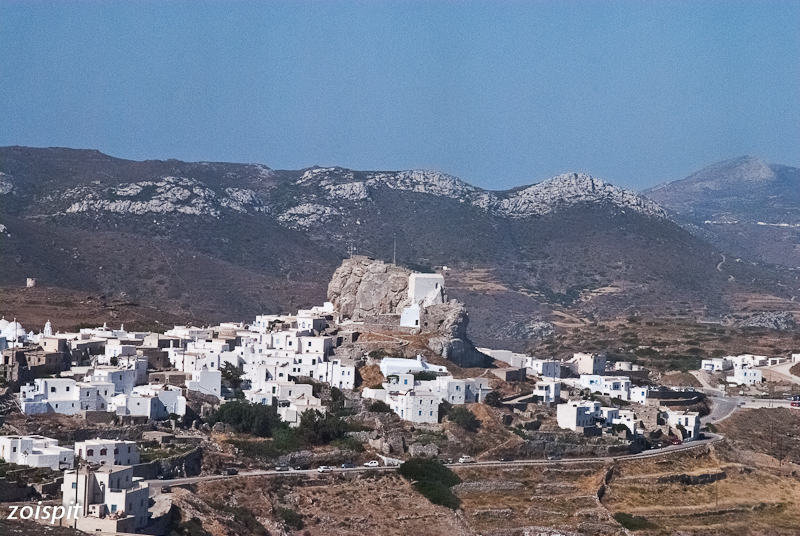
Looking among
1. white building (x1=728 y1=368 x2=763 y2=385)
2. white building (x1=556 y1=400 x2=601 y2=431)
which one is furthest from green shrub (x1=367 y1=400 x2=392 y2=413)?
white building (x1=728 y1=368 x2=763 y2=385)

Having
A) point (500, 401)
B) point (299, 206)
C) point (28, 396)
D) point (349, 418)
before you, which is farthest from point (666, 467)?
point (299, 206)

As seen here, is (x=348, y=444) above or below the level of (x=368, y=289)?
below

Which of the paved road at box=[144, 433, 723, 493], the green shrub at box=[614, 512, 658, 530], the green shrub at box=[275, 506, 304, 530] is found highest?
the paved road at box=[144, 433, 723, 493]

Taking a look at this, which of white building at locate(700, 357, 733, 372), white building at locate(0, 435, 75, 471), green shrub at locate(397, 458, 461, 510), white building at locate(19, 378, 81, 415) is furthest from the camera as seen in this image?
white building at locate(700, 357, 733, 372)

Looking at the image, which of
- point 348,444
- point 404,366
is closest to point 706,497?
point 404,366

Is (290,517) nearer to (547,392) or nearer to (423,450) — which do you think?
(423,450)

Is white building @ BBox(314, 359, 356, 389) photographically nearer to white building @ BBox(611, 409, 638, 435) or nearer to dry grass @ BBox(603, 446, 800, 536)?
white building @ BBox(611, 409, 638, 435)

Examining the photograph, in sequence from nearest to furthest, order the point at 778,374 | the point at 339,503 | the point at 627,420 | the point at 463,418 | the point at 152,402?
1. the point at 339,503
2. the point at 152,402
3. the point at 463,418
4. the point at 627,420
5. the point at 778,374
